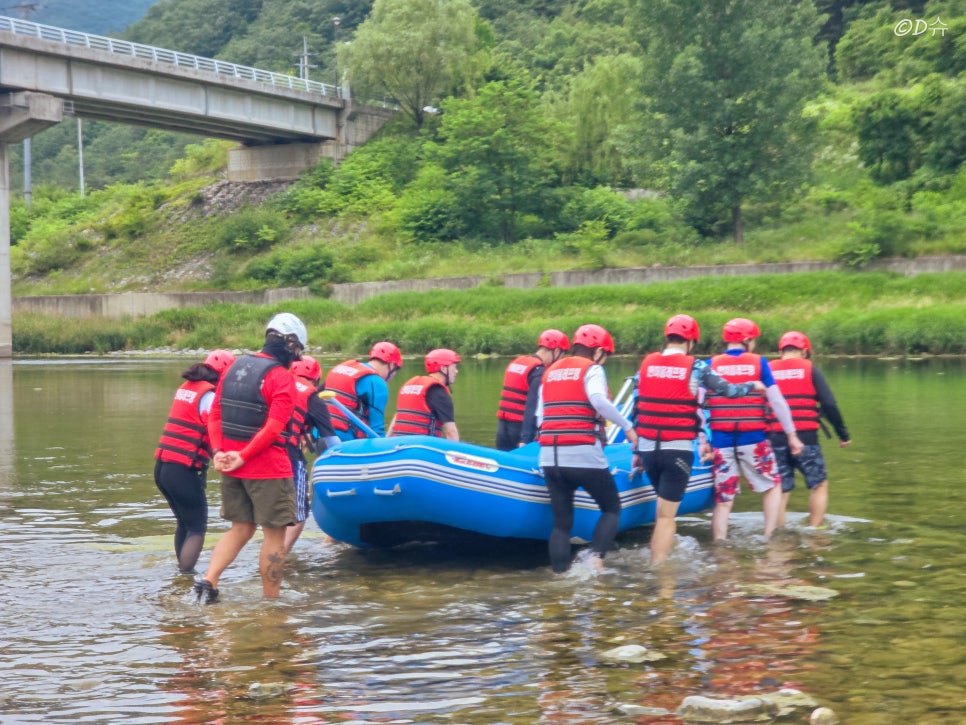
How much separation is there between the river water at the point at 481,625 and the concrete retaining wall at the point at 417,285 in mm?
28559

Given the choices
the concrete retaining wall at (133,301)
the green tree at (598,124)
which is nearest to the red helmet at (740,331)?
the concrete retaining wall at (133,301)

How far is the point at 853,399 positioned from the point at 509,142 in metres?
33.4

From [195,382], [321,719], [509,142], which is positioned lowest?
[321,719]

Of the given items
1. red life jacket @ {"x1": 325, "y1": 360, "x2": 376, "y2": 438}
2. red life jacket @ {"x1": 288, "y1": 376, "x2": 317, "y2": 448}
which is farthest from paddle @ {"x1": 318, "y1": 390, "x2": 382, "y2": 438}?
red life jacket @ {"x1": 288, "y1": 376, "x2": 317, "y2": 448}

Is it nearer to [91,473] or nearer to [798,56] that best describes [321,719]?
[91,473]

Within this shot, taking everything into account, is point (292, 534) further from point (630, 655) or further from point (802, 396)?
point (802, 396)

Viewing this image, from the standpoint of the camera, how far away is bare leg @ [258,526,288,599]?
27.2 feet

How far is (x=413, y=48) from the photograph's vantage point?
6166 cm

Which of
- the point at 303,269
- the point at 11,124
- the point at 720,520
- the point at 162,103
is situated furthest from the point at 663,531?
the point at 303,269

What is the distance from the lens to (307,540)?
11242 millimetres

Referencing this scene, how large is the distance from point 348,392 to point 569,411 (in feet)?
8.06

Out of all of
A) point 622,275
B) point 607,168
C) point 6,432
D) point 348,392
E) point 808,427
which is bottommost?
point 6,432

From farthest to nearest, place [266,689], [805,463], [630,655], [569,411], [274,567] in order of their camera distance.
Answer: [805,463]
[569,411]
[274,567]
[630,655]
[266,689]

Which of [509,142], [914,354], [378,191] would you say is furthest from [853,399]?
[378,191]
